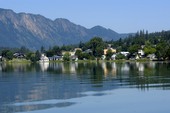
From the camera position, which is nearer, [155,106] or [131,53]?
[155,106]

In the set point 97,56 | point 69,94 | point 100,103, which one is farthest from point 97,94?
point 97,56

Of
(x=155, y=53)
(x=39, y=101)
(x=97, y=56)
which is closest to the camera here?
(x=39, y=101)

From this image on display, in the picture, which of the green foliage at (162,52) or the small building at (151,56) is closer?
the green foliage at (162,52)

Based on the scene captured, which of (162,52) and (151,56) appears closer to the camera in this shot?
(162,52)

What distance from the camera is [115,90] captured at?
151ft

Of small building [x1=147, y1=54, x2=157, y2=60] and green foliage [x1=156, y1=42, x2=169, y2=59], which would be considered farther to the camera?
small building [x1=147, y1=54, x2=157, y2=60]

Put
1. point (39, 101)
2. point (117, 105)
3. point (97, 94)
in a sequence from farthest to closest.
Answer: point (97, 94) → point (39, 101) → point (117, 105)

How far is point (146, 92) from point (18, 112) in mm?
15134

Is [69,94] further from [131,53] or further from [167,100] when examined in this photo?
[131,53]

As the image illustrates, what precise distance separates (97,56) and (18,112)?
165996mm

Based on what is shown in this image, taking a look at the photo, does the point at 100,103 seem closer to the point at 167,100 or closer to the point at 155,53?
the point at 167,100

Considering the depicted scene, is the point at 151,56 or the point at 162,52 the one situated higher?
the point at 162,52

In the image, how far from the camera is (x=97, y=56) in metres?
198

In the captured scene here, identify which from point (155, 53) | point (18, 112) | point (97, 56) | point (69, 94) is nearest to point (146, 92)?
point (69, 94)
